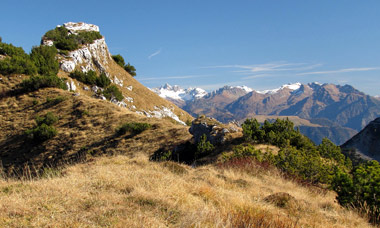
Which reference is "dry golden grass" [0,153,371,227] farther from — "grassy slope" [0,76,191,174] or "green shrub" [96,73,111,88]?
"green shrub" [96,73,111,88]

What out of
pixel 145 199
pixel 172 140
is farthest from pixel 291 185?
pixel 172 140

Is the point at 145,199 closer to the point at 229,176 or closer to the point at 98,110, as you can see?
the point at 229,176

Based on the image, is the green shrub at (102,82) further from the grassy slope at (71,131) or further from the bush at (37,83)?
the grassy slope at (71,131)

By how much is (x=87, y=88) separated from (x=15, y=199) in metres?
49.9

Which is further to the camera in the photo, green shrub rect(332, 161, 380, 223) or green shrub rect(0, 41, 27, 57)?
green shrub rect(0, 41, 27, 57)

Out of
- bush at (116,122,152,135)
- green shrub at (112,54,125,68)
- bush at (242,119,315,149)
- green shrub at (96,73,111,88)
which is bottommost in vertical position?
bush at (242,119,315,149)

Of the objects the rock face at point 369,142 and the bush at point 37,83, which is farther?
the rock face at point 369,142

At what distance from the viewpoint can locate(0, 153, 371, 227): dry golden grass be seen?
4473 millimetres

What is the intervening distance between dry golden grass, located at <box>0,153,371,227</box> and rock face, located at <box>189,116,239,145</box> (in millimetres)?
9827

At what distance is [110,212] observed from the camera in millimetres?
4844

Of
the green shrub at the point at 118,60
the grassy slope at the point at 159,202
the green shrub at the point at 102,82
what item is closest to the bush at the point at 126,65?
the green shrub at the point at 118,60

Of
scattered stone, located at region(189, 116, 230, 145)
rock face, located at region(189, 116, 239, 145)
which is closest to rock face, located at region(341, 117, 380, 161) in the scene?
rock face, located at region(189, 116, 239, 145)

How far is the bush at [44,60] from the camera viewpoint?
41.6 metres

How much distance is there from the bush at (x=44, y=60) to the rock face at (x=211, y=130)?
34693mm
